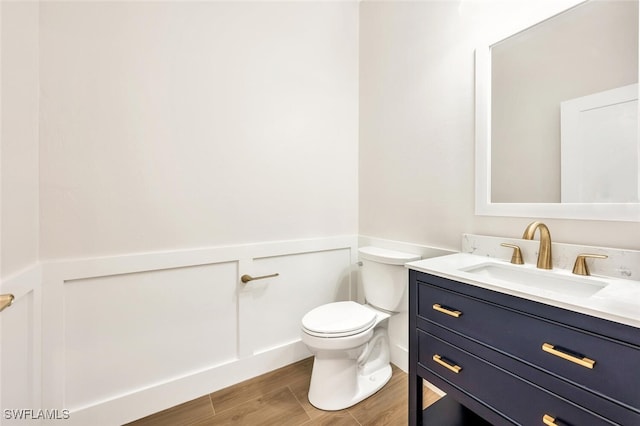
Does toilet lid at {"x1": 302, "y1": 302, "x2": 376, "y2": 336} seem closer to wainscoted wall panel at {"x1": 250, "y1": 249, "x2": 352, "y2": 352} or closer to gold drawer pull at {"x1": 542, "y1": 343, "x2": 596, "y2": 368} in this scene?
Answer: wainscoted wall panel at {"x1": 250, "y1": 249, "x2": 352, "y2": 352}

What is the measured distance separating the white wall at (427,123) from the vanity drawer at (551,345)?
0.50m

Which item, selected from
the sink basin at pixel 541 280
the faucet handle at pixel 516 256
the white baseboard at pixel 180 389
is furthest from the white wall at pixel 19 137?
the faucet handle at pixel 516 256

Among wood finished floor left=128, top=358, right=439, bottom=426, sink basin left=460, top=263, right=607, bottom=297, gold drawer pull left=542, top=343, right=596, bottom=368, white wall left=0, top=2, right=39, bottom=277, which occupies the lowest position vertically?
wood finished floor left=128, top=358, right=439, bottom=426

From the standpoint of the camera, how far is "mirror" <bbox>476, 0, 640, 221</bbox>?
101 cm

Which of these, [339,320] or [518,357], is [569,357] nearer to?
[518,357]

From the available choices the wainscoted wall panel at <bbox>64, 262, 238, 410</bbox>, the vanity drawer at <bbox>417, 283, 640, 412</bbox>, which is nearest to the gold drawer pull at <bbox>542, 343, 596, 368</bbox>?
the vanity drawer at <bbox>417, 283, 640, 412</bbox>

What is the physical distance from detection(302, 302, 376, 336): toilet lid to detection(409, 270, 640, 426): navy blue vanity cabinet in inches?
11.4

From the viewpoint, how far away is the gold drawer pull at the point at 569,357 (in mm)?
732

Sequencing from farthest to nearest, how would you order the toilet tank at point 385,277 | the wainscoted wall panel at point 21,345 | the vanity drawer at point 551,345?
the toilet tank at point 385,277
the wainscoted wall panel at point 21,345
the vanity drawer at point 551,345

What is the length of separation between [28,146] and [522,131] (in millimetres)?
2145

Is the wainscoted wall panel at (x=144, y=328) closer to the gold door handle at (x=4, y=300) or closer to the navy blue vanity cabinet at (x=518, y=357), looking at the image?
the gold door handle at (x=4, y=300)

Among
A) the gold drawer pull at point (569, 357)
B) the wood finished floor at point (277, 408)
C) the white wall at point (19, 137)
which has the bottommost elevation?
the wood finished floor at point (277, 408)

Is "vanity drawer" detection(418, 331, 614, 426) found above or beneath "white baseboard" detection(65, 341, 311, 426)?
above

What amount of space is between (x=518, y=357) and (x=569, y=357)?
0.47ft
